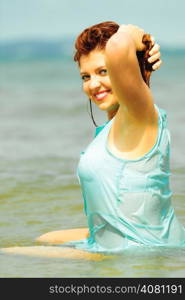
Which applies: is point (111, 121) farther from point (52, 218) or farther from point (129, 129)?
point (52, 218)

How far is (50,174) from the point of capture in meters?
7.45

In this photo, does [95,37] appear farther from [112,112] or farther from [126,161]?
A: [126,161]

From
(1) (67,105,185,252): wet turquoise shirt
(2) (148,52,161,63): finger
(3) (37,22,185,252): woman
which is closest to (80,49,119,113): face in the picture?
(3) (37,22,185,252): woman

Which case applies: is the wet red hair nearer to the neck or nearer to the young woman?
the young woman

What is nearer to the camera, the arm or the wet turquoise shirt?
the arm

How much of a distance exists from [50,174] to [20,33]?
1725 centimetres

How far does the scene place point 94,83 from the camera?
4.36m

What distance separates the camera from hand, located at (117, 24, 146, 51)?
13.0ft

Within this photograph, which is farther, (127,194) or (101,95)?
(101,95)

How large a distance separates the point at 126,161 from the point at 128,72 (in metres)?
0.44

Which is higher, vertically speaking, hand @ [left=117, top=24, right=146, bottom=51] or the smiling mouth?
hand @ [left=117, top=24, right=146, bottom=51]

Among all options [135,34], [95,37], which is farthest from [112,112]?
[135,34]

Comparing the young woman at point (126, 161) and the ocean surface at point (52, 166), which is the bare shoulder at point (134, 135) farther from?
the ocean surface at point (52, 166)

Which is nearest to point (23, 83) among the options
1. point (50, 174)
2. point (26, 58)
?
point (26, 58)
